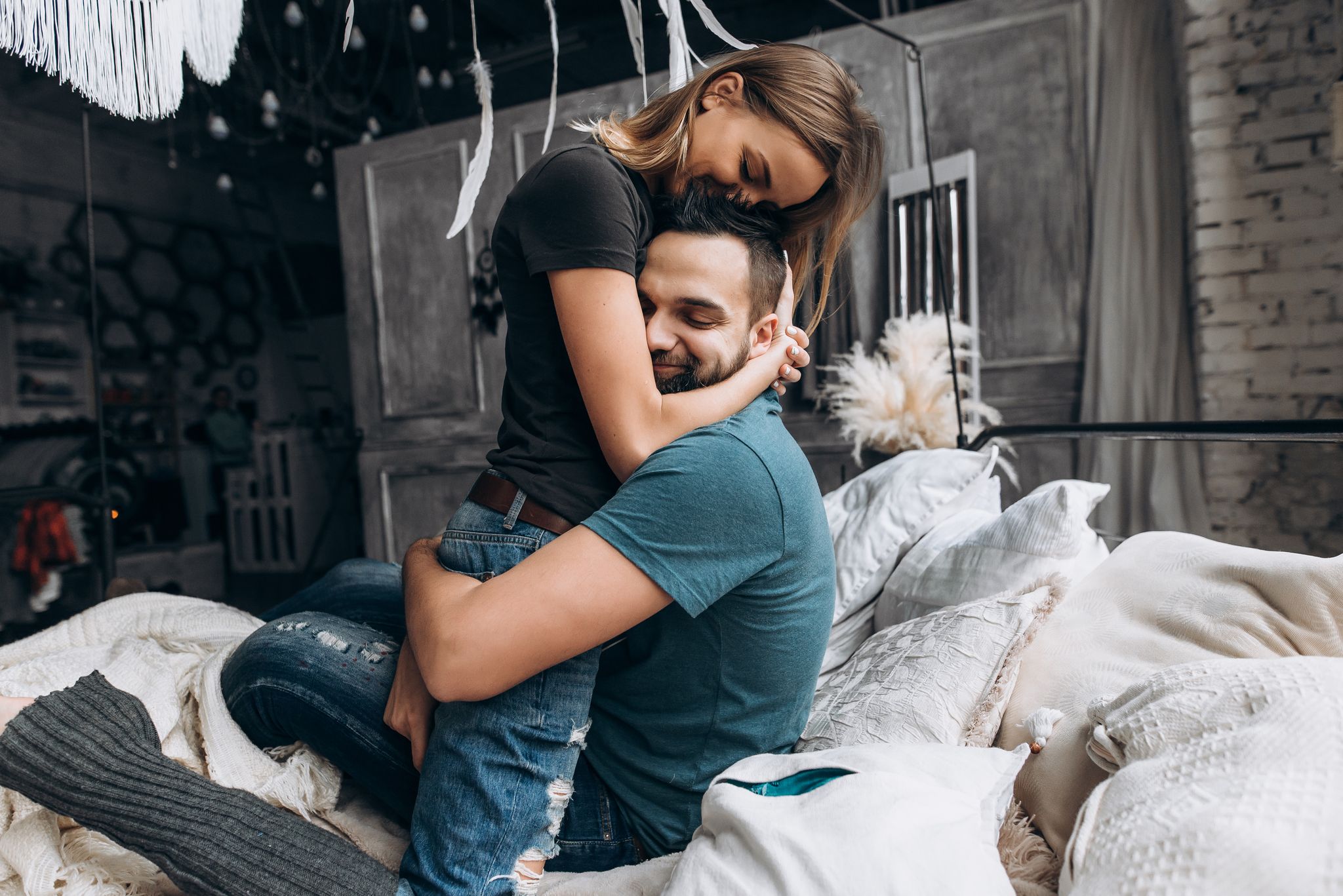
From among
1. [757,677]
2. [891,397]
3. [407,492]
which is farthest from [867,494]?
[407,492]

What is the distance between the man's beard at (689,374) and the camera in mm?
1187

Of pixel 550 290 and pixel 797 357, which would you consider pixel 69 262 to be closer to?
pixel 550 290

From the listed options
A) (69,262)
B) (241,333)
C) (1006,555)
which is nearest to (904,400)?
(1006,555)

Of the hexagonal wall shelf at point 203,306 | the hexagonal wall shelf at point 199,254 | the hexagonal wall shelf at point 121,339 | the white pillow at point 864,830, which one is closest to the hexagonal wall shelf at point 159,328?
the hexagonal wall shelf at point 121,339

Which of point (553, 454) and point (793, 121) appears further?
point (793, 121)

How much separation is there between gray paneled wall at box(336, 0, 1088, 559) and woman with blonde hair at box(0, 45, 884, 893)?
2.16m

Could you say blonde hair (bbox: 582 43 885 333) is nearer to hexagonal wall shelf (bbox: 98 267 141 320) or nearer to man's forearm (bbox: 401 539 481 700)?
man's forearm (bbox: 401 539 481 700)

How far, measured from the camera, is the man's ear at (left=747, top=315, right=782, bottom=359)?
4.14 feet

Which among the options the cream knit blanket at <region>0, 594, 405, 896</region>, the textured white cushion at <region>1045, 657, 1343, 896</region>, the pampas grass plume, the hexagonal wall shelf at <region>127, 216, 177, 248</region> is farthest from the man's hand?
the hexagonal wall shelf at <region>127, 216, 177, 248</region>

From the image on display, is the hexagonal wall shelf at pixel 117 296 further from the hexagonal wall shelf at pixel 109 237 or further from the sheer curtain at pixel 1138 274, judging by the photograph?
the sheer curtain at pixel 1138 274

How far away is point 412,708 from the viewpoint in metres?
1.11

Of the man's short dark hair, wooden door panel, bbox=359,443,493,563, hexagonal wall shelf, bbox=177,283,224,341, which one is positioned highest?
hexagonal wall shelf, bbox=177,283,224,341

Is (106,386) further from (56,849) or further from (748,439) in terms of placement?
(748,439)

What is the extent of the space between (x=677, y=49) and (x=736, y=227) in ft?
1.84
